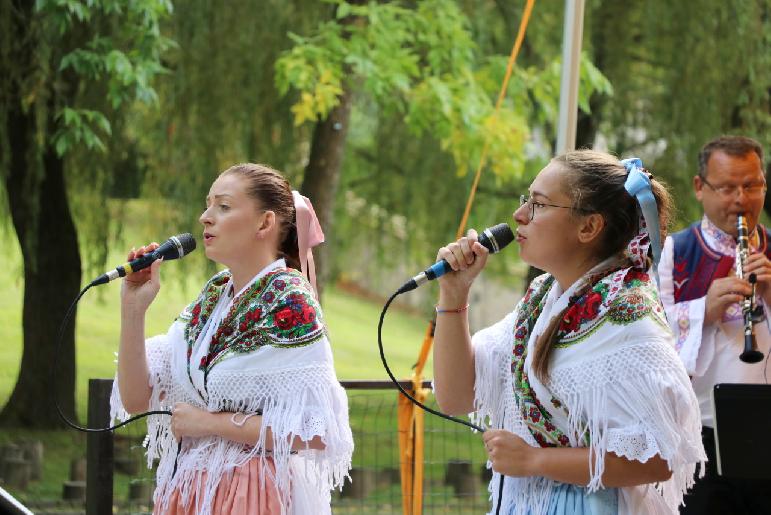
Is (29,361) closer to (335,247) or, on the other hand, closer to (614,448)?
(335,247)

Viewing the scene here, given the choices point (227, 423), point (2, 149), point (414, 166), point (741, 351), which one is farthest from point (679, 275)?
point (414, 166)

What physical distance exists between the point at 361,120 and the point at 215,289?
25.4 ft

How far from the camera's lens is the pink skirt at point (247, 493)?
2617mm

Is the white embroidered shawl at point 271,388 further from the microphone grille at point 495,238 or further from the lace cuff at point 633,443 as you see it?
the lace cuff at point 633,443

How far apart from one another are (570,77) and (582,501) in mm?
2038

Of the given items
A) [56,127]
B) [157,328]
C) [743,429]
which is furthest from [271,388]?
[157,328]

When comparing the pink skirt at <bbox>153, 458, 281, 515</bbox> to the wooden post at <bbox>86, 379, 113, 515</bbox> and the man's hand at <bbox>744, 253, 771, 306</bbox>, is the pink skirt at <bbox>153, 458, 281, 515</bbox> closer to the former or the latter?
the wooden post at <bbox>86, 379, 113, 515</bbox>

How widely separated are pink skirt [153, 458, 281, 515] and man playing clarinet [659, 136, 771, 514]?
1371mm

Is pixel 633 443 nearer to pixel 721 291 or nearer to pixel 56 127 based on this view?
pixel 721 291

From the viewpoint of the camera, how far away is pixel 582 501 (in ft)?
7.33

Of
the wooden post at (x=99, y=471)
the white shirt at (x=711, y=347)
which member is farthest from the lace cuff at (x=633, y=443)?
the wooden post at (x=99, y=471)

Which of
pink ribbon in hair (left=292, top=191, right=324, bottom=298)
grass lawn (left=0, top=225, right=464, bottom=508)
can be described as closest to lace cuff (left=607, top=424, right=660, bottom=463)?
pink ribbon in hair (left=292, top=191, right=324, bottom=298)

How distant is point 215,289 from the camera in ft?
9.31

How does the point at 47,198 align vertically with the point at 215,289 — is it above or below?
above
